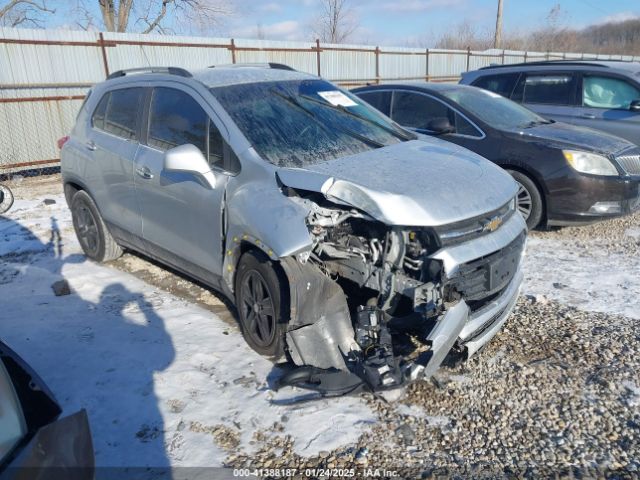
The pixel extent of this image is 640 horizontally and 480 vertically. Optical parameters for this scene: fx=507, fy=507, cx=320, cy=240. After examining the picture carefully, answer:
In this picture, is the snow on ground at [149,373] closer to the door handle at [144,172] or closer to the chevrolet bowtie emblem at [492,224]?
the door handle at [144,172]

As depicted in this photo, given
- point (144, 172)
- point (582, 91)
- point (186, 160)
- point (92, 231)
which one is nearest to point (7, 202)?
point (92, 231)

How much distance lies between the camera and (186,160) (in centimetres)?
332

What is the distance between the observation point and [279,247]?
2.92 meters

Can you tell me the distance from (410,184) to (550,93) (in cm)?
602

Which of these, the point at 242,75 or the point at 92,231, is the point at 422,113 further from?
the point at 92,231

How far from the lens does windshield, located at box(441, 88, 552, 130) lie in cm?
606

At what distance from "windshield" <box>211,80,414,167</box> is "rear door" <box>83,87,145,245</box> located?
109 centimetres

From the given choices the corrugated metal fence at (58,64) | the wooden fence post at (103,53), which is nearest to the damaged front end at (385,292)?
the corrugated metal fence at (58,64)

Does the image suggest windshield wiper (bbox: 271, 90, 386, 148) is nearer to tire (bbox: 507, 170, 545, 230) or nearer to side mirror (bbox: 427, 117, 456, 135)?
side mirror (bbox: 427, 117, 456, 135)

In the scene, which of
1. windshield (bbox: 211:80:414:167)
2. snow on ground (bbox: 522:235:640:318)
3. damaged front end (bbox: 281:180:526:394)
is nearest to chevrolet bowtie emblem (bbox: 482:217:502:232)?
damaged front end (bbox: 281:180:526:394)

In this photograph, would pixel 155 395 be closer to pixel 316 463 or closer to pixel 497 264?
pixel 316 463

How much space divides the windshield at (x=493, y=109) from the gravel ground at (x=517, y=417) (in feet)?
9.79

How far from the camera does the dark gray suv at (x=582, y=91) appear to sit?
725 cm

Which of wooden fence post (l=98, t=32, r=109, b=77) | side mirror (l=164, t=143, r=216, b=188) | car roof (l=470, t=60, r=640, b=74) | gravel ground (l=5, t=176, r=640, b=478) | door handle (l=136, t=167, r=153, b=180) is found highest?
wooden fence post (l=98, t=32, r=109, b=77)
